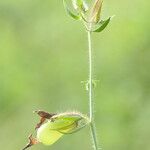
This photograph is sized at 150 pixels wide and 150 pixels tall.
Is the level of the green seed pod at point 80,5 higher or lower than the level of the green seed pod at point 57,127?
higher

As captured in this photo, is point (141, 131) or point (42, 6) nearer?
point (141, 131)

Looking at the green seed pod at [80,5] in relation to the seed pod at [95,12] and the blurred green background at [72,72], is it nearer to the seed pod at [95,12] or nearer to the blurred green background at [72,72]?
the seed pod at [95,12]

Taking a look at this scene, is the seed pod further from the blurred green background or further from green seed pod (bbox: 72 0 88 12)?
the blurred green background

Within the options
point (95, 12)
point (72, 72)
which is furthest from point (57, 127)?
point (72, 72)

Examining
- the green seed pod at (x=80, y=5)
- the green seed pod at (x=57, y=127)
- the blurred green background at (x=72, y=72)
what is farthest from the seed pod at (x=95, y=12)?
the blurred green background at (x=72, y=72)

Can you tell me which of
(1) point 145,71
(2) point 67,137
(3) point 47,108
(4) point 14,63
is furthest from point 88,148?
(4) point 14,63

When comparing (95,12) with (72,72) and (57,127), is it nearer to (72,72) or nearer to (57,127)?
(57,127)

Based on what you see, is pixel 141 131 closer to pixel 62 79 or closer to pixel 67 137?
pixel 67 137

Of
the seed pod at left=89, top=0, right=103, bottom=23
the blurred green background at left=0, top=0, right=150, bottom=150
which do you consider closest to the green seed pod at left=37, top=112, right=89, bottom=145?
the seed pod at left=89, top=0, right=103, bottom=23
